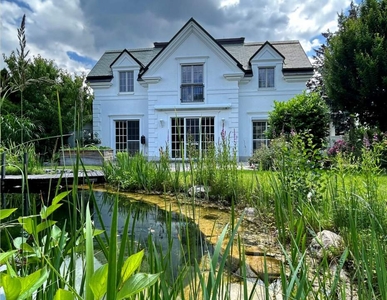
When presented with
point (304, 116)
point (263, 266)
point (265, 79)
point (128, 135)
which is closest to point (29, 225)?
point (263, 266)

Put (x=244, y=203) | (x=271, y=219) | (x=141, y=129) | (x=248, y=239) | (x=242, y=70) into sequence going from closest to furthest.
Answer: (x=248, y=239) → (x=271, y=219) → (x=244, y=203) → (x=242, y=70) → (x=141, y=129)

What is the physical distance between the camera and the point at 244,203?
414 centimetres

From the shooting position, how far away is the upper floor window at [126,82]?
13875 millimetres

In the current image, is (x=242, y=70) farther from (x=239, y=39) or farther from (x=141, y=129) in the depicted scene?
(x=141, y=129)

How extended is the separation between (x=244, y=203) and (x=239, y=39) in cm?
1307

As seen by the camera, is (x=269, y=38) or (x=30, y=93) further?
(x=269, y=38)

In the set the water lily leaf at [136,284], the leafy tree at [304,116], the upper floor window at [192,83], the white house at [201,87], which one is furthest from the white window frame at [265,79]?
the water lily leaf at [136,284]

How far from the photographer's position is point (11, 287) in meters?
0.43

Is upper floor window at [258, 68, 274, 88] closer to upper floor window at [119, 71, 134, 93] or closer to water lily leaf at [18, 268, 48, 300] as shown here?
upper floor window at [119, 71, 134, 93]

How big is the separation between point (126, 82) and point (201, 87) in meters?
3.85

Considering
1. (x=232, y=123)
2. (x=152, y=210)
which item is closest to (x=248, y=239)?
(x=152, y=210)

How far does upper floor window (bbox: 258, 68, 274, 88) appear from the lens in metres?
12.9

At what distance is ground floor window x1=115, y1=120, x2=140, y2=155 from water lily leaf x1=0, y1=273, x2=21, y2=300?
1367 centimetres

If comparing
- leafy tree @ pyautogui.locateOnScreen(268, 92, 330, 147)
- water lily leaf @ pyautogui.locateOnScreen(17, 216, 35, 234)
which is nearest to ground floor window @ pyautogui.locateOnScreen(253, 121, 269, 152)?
leafy tree @ pyautogui.locateOnScreen(268, 92, 330, 147)
